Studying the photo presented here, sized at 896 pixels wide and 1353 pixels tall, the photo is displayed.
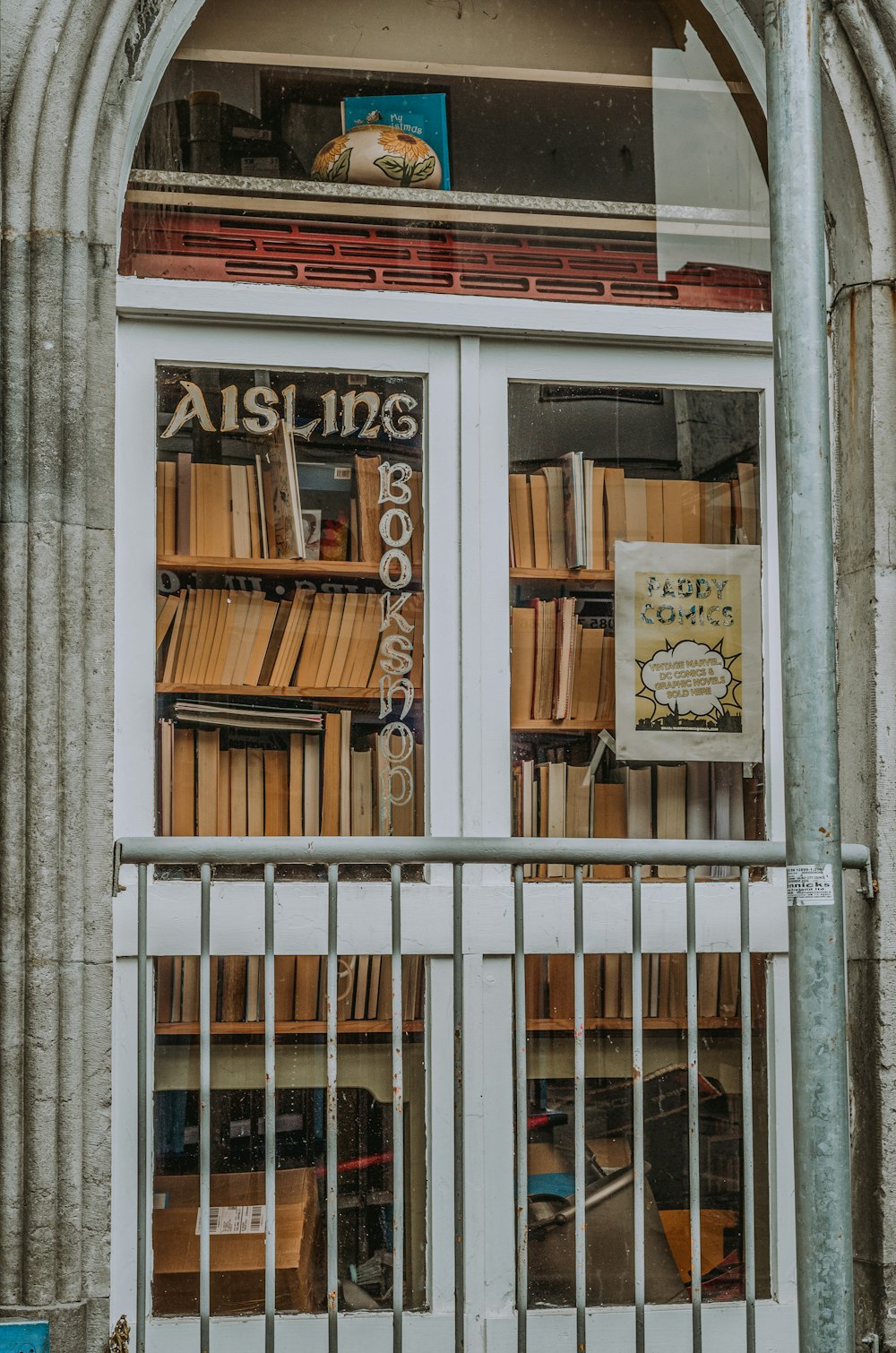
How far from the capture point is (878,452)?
13.5 ft

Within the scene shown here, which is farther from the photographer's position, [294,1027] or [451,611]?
[451,611]

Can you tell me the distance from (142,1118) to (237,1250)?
638mm

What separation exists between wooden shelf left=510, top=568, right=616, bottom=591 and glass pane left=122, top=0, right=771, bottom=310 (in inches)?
32.2

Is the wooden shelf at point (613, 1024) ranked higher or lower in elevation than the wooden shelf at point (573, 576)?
lower

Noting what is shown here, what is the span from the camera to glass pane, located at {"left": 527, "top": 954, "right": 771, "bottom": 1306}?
4.16m

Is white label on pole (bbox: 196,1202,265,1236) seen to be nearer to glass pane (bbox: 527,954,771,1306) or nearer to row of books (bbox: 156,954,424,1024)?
row of books (bbox: 156,954,424,1024)

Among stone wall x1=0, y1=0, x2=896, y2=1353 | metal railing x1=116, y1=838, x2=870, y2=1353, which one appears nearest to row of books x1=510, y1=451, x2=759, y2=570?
stone wall x1=0, y1=0, x2=896, y2=1353

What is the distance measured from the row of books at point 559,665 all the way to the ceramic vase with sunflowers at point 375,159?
1.33 m

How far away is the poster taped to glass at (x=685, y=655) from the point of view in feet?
14.4

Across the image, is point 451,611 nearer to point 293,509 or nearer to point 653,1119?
point 293,509

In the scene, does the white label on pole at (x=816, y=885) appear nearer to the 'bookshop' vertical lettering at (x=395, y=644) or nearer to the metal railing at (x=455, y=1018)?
the metal railing at (x=455, y=1018)

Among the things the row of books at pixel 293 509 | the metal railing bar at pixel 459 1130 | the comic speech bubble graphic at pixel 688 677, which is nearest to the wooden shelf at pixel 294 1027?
the metal railing bar at pixel 459 1130

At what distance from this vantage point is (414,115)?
4484 mm

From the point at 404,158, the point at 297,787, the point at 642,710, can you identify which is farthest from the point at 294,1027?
the point at 404,158
